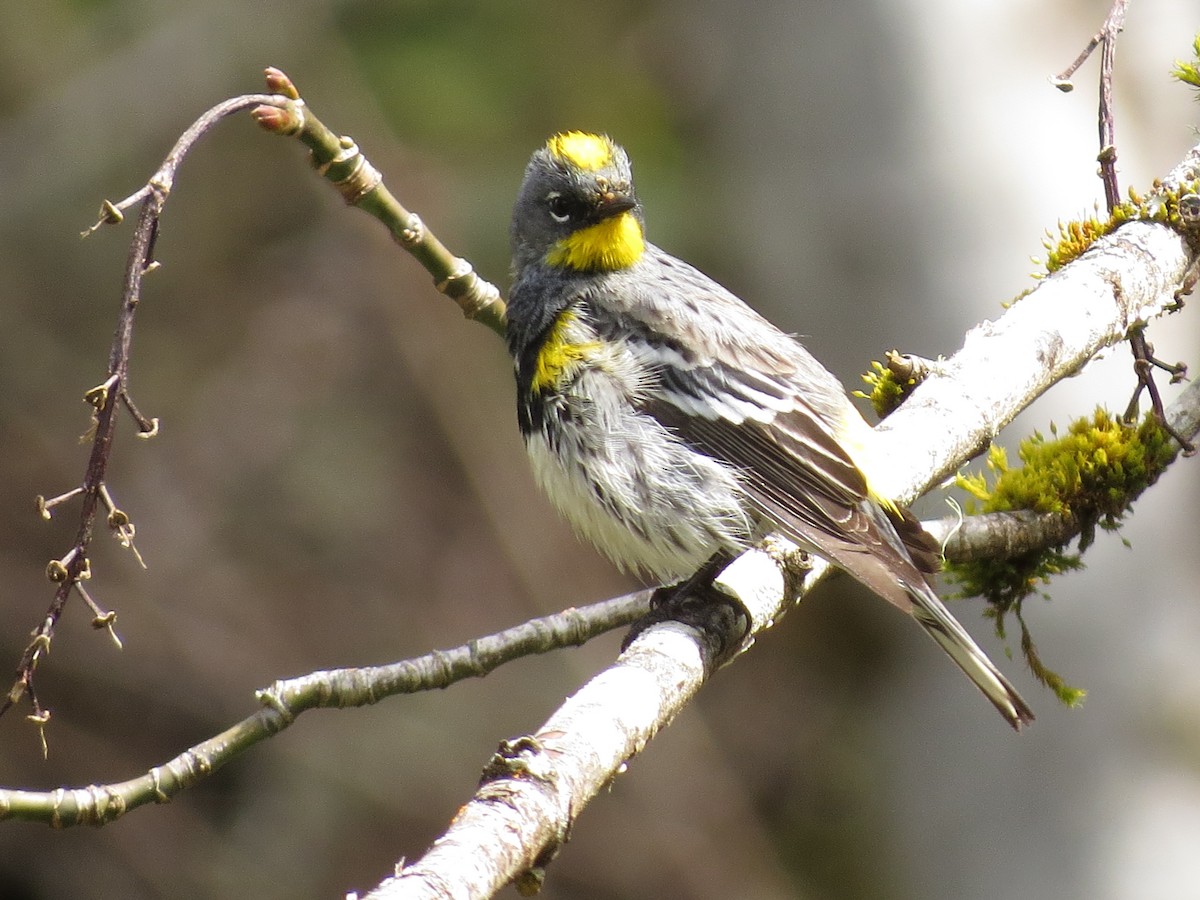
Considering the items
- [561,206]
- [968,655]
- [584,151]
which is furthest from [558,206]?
[968,655]

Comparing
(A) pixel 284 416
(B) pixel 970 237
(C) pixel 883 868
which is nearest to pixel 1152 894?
(C) pixel 883 868

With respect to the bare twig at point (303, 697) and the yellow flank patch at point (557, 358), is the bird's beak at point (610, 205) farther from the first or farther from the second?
the bare twig at point (303, 697)

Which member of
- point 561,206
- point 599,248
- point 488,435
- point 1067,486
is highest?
point 488,435

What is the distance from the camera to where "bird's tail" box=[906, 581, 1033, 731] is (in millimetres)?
3158

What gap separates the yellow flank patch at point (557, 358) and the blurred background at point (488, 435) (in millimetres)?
2729

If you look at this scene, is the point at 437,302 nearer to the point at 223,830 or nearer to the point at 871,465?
the point at 223,830

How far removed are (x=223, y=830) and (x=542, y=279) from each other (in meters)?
4.59

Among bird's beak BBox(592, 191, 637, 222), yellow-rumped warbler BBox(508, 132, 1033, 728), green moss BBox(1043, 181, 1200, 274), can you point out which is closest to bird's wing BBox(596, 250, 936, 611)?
yellow-rumped warbler BBox(508, 132, 1033, 728)

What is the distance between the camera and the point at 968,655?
3.25 m

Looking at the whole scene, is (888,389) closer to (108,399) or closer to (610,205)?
(610,205)

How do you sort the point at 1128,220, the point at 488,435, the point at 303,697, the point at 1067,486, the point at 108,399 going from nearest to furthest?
the point at 108,399
the point at 303,697
the point at 1067,486
the point at 1128,220
the point at 488,435

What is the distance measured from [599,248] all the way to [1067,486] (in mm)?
1616

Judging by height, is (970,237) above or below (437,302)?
below

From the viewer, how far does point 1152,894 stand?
5574mm
